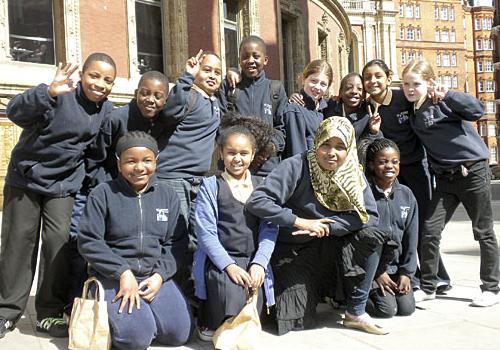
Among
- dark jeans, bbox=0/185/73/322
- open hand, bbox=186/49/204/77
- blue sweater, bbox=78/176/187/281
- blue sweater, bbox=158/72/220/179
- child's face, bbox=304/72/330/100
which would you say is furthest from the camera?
child's face, bbox=304/72/330/100

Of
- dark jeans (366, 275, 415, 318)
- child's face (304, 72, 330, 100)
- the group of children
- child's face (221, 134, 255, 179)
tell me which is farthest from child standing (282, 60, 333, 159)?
dark jeans (366, 275, 415, 318)

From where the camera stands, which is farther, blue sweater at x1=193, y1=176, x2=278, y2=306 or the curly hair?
the curly hair

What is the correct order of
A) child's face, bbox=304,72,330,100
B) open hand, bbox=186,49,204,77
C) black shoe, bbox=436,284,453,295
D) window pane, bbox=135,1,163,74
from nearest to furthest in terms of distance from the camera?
open hand, bbox=186,49,204,77, child's face, bbox=304,72,330,100, black shoe, bbox=436,284,453,295, window pane, bbox=135,1,163,74

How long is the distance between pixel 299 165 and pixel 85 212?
150cm

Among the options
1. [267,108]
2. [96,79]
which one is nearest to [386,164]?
[267,108]

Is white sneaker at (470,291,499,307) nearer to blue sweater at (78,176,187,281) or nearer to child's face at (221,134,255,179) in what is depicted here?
child's face at (221,134,255,179)

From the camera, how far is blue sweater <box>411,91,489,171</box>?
15.5 ft

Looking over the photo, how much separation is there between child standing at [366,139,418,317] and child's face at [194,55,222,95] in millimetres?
1353

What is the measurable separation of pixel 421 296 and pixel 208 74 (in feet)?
8.20

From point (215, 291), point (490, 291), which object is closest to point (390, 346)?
point (215, 291)

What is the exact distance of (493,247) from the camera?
4.80 metres

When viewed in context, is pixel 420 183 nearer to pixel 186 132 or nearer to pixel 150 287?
pixel 186 132

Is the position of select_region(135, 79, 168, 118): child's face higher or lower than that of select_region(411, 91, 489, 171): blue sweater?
higher

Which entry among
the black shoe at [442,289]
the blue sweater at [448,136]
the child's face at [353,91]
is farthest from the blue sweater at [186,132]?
the black shoe at [442,289]
